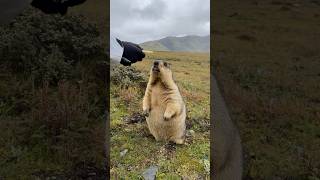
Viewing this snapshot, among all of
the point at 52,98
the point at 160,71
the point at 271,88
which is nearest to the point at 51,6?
the point at 160,71

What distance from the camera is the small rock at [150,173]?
748cm

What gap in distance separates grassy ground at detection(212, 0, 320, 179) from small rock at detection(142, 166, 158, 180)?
168 centimetres

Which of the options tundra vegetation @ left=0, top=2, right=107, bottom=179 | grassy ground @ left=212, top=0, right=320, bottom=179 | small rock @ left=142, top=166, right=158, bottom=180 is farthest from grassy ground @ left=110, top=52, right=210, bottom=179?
grassy ground @ left=212, top=0, right=320, bottom=179

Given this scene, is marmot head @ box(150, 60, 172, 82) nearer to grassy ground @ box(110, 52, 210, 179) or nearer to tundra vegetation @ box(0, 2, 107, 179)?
grassy ground @ box(110, 52, 210, 179)

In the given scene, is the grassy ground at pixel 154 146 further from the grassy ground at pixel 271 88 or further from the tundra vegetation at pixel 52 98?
the grassy ground at pixel 271 88

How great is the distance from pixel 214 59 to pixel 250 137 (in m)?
6.71

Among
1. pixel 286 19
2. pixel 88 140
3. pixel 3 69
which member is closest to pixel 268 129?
pixel 88 140

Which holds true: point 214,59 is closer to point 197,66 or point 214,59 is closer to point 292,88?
point 292,88

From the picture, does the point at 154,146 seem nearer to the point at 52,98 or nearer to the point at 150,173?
the point at 150,173

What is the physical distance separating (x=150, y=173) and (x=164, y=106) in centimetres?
117

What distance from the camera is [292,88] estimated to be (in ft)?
44.9

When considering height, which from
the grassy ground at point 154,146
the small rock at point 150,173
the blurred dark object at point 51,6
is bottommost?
the small rock at point 150,173

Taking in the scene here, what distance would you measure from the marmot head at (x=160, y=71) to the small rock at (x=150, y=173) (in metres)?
1.40

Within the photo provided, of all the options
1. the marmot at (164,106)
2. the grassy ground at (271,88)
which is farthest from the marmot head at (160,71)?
the grassy ground at (271,88)
